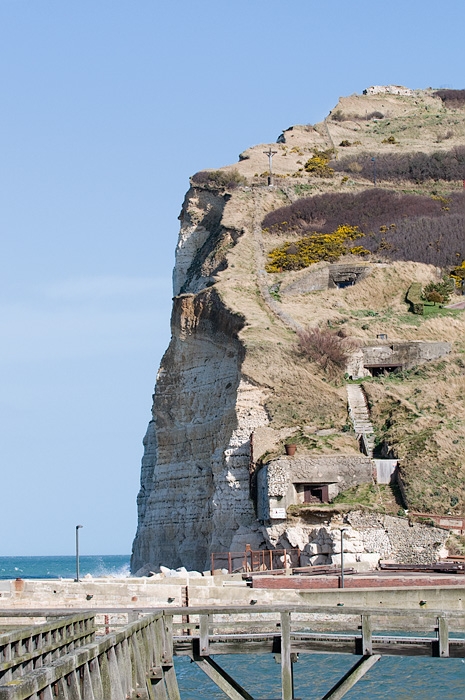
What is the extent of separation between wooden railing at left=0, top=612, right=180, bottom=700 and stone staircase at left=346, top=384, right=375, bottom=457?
31530 millimetres

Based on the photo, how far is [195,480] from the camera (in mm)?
63281

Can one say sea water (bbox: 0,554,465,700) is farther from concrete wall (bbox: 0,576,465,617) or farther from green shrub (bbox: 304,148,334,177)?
green shrub (bbox: 304,148,334,177)

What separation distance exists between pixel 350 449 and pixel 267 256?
2799 centimetres

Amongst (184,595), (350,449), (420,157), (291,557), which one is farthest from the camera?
(420,157)

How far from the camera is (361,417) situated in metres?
59.9

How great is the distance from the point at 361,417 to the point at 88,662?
4294 centimetres

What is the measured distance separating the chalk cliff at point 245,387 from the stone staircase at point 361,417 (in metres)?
0.46

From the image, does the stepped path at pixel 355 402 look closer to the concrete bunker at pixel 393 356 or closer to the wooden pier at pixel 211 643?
the concrete bunker at pixel 393 356

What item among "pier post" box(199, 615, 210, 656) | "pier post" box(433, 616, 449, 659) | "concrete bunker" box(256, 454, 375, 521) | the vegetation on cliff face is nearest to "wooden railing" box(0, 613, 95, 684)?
"pier post" box(199, 615, 210, 656)

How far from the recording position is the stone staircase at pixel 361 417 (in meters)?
57.1

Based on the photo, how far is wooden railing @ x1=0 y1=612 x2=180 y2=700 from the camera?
15.2 meters

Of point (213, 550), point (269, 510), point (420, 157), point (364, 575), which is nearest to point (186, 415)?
point (213, 550)

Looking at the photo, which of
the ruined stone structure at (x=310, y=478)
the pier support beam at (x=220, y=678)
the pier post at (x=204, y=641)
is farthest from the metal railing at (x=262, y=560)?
the pier post at (x=204, y=641)

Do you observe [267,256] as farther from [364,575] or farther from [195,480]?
[364,575]
